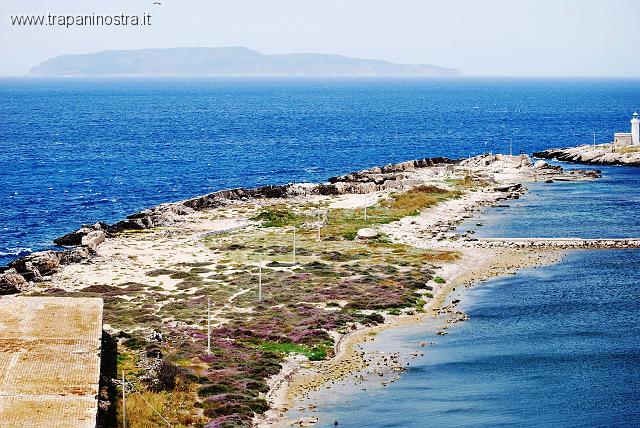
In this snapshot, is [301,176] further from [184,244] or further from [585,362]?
[585,362]

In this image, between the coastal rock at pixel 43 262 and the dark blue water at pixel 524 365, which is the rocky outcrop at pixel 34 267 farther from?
the dark blue water at pixel 524 365

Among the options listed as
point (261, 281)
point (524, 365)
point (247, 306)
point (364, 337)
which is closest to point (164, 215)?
point (261, 281)

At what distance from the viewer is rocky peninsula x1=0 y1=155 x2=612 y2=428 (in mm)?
48406

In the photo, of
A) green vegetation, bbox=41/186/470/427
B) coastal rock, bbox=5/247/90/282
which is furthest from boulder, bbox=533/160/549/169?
coastal rock, bbox=5/247/90/282

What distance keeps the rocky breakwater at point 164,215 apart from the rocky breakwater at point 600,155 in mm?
18365

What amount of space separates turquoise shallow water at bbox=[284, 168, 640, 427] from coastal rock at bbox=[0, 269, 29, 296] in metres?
26.5

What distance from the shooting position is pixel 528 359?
54.5 metres

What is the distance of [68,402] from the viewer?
1526 inches

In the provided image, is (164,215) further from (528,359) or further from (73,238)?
(528,359)

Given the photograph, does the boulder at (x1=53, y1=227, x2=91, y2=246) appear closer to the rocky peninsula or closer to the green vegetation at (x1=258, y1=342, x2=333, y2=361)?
the rocky peninsula

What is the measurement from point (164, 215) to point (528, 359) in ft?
158

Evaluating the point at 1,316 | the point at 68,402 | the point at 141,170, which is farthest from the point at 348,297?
the point at 141,170

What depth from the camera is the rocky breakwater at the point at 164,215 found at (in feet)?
228

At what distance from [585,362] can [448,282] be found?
61.2 feet
